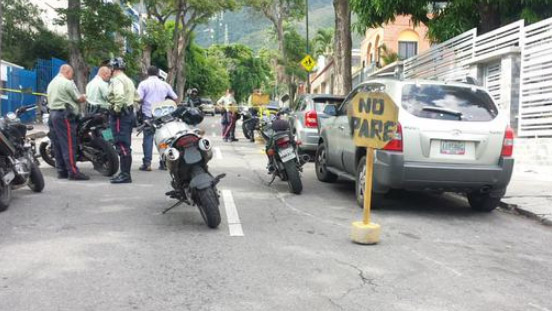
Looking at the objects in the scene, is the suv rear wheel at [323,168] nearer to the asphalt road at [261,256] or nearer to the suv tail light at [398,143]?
the asphalt road at [261,256]

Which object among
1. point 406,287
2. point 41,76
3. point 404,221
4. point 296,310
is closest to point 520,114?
point 404,221

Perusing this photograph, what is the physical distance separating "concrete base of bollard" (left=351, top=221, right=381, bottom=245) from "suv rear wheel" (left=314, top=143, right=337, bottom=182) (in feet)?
13.5

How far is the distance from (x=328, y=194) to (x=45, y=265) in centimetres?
502

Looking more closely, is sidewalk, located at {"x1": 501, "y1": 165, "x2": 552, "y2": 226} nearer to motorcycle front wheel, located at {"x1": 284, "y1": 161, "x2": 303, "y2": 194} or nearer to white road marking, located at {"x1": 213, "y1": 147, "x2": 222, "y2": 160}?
motorcycle front wheel, located at {"x1": 284, "y1": 161, "x2": 303, "y2": 194}

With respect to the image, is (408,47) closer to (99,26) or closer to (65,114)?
(99,26)

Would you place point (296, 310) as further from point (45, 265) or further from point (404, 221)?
point (404, 221)

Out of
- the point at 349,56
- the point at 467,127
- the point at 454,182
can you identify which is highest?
the point at 349,56

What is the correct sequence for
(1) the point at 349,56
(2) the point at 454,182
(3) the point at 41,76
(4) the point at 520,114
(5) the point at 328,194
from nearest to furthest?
(2) the point at 454,182 → (5) the point at 328,194 → (4) the point at 520,114 → (1) the point at 349,56 → (3) the point at 41,76

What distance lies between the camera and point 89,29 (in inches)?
929

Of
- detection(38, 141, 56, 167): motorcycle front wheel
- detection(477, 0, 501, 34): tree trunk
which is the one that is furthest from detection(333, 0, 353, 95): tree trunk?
detection(38, 141, 56, 167): motorcycle front wheel

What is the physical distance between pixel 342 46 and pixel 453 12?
15.4 feet

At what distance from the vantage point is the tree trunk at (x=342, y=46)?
21.2 metres

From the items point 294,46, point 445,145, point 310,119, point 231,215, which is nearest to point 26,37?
point 310,119

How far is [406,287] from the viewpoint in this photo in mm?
4664
